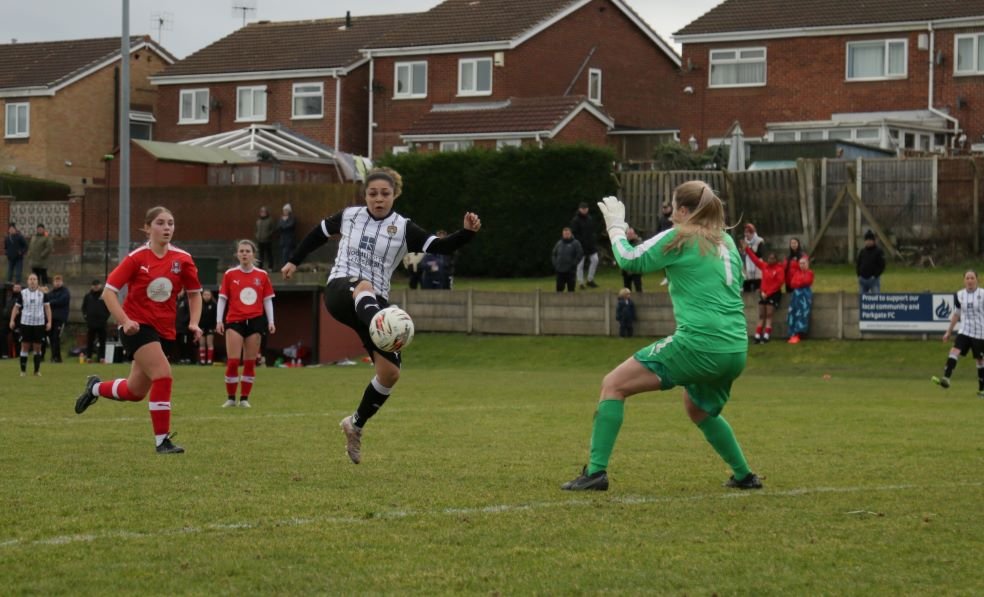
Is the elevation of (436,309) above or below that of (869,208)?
below

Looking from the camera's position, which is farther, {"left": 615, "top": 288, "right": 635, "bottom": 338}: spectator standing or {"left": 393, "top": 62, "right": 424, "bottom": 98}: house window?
{"left": 393, "top": 62, "right": 424, "bottom": 98}: house window

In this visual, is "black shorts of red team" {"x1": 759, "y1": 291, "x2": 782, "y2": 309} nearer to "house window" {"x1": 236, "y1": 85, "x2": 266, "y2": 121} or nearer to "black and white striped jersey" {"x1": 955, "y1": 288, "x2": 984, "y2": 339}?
"black and white striped jersey" {"x1": 955, "y1": 288, "x2": 984, "y2": 339}

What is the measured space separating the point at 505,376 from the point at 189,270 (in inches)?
623

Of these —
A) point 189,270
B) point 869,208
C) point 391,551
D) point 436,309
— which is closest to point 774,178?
point 869,208

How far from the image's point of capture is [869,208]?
41.8 meters

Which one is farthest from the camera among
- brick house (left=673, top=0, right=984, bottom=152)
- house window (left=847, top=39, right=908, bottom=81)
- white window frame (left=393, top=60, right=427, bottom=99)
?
white window frame (left=393, top=60, right=427, bottom=99)

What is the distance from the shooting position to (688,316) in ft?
30.7

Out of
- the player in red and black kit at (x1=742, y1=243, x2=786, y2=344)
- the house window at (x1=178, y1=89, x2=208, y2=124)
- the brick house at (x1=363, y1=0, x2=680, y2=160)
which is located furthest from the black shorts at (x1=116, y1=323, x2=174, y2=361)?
the house window at (x1=178, y1=89, x2=208, y2=124)

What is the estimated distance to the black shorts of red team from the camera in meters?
32.6

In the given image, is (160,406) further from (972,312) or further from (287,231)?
(287,231)

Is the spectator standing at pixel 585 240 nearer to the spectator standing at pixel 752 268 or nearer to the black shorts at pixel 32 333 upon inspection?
the spectator standing at pixel 752 268

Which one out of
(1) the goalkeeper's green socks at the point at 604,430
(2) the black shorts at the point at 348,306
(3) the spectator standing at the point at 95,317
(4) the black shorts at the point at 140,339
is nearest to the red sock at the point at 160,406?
(4) the black shorts at the point at 140,339

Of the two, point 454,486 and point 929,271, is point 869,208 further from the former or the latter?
point 454,486

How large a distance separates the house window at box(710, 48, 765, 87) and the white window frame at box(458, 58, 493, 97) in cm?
880
